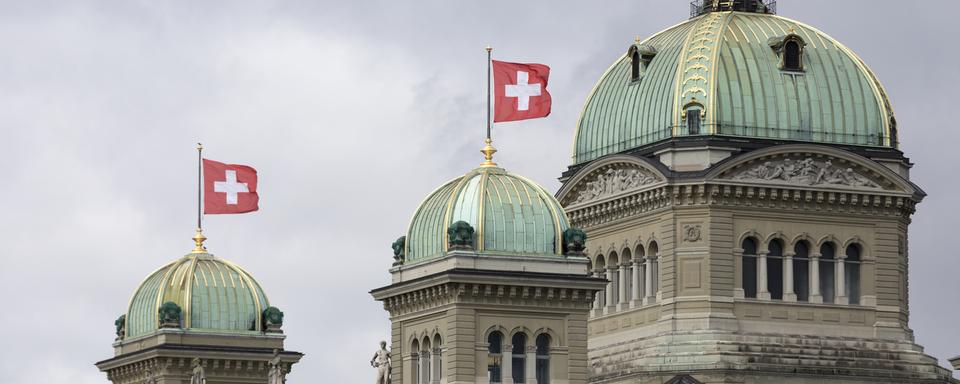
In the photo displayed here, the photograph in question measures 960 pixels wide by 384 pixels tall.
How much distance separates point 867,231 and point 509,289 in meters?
29.4

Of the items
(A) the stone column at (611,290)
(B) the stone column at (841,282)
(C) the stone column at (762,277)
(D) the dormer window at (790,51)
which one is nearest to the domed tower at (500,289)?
(C) the stone column at (762,277)

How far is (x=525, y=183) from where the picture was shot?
12419 centimetres

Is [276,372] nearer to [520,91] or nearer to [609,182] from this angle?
[520,91]

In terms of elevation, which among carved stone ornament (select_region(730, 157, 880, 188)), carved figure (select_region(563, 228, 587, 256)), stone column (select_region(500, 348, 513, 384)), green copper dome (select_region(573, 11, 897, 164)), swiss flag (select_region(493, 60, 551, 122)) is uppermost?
green copper dome (select_region(573, 11, 897, 164))

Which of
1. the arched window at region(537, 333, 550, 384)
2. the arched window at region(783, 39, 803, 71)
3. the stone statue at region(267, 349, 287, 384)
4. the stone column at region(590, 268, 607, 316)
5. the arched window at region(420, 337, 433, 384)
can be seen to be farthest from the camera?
the stone column at region(590, 268, 607, 316)

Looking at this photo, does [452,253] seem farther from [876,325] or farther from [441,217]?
[876,325]

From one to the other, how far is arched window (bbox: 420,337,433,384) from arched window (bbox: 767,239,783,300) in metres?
25.4

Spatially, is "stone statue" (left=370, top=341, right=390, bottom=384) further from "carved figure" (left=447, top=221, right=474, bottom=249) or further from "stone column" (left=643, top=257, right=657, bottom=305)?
"stone column" (left=643, top=257, right=657, bottom=305)

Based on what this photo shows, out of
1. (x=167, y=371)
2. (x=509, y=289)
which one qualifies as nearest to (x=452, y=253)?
(x=509, y=289)

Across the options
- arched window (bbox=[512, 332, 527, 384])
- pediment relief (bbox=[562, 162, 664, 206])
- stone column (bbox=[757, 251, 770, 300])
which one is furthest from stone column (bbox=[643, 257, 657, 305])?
arched window (bbox=[512, 332, 527, 384])

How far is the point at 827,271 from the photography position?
14675 cm

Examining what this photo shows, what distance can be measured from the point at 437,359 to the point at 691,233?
24.2m

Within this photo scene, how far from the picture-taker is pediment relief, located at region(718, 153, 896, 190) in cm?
14450

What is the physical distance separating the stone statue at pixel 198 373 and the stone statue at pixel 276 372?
8.54 feet
